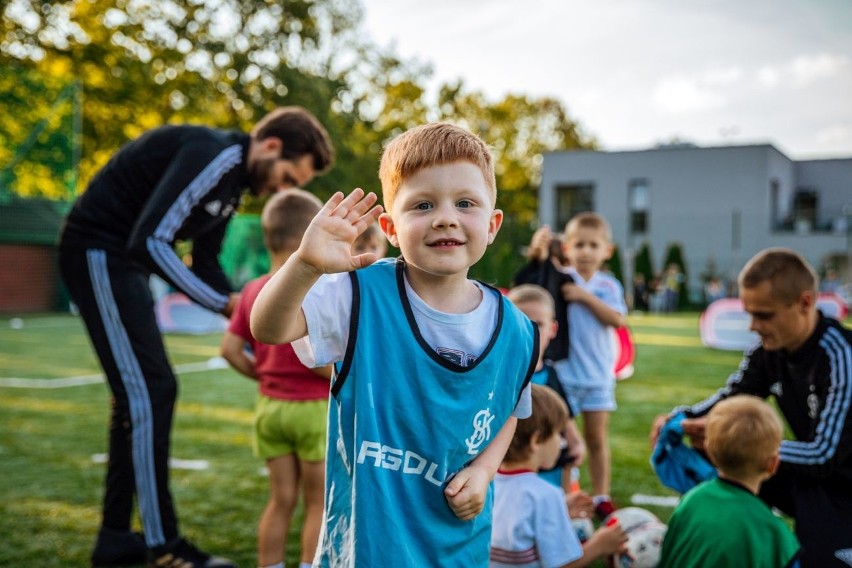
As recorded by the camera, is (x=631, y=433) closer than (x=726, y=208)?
Yes

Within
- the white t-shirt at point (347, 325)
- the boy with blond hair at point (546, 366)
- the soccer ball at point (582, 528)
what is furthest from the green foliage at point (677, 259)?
the white t-shirt at point (347, 325)

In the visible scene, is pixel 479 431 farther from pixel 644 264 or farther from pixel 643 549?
pixel 644 264

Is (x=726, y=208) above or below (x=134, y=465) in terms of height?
above

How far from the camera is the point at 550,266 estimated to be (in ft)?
14.6

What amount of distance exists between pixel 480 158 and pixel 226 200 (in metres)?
1.81

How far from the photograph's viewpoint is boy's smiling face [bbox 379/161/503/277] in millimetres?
1644

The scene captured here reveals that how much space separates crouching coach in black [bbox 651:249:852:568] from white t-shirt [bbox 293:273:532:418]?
1.75 metres

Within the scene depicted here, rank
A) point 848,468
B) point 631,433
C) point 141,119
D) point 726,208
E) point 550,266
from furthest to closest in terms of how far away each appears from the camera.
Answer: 1. point 726,208
2. point 141,119
3. point 631,433
4. point 550,266
5. point 848,468

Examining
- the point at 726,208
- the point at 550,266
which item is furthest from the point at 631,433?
the point at 726,208

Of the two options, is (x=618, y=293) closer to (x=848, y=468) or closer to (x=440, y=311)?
(x=848, y=468)

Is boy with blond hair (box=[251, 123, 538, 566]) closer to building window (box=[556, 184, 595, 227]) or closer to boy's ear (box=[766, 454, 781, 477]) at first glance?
boy's ear (box=[766, 454, 781, 477])

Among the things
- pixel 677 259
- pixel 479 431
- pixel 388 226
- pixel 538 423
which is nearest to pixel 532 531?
pixel 538 423

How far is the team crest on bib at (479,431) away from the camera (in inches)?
69.2

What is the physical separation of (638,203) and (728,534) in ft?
131
